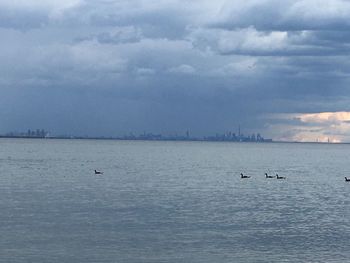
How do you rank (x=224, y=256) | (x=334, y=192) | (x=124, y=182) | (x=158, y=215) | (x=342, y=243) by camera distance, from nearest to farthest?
(x=224, y=256) → (x=342, y=243) → (x=158, y=215) → (x=334, y=192) → (x=124, y=182)

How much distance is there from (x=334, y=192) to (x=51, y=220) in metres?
50.6

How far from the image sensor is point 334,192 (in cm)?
9531

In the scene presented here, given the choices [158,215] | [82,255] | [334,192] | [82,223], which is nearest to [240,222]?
[158,215]

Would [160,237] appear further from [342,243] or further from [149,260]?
[342,243]

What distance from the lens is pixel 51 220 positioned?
5753 centimetres

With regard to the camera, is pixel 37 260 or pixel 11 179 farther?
pixel 11 179

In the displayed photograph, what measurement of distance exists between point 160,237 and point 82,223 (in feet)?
29.2

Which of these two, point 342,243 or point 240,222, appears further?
point 240,222

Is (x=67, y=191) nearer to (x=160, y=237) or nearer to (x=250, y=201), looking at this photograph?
(x=250, y=201)

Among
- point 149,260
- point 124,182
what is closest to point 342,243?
point 149,260

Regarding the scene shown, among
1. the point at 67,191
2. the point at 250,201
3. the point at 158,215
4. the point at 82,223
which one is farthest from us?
the point at 67,191

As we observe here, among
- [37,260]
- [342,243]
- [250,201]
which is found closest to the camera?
[37,260]

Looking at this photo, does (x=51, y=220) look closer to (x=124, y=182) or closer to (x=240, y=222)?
(x=240, y=222)

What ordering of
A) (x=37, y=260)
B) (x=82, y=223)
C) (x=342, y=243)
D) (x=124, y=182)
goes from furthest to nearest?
(x=124, y=182) → (x=82, y=223) → (x=342, y=243) → (x=37, y=260)
